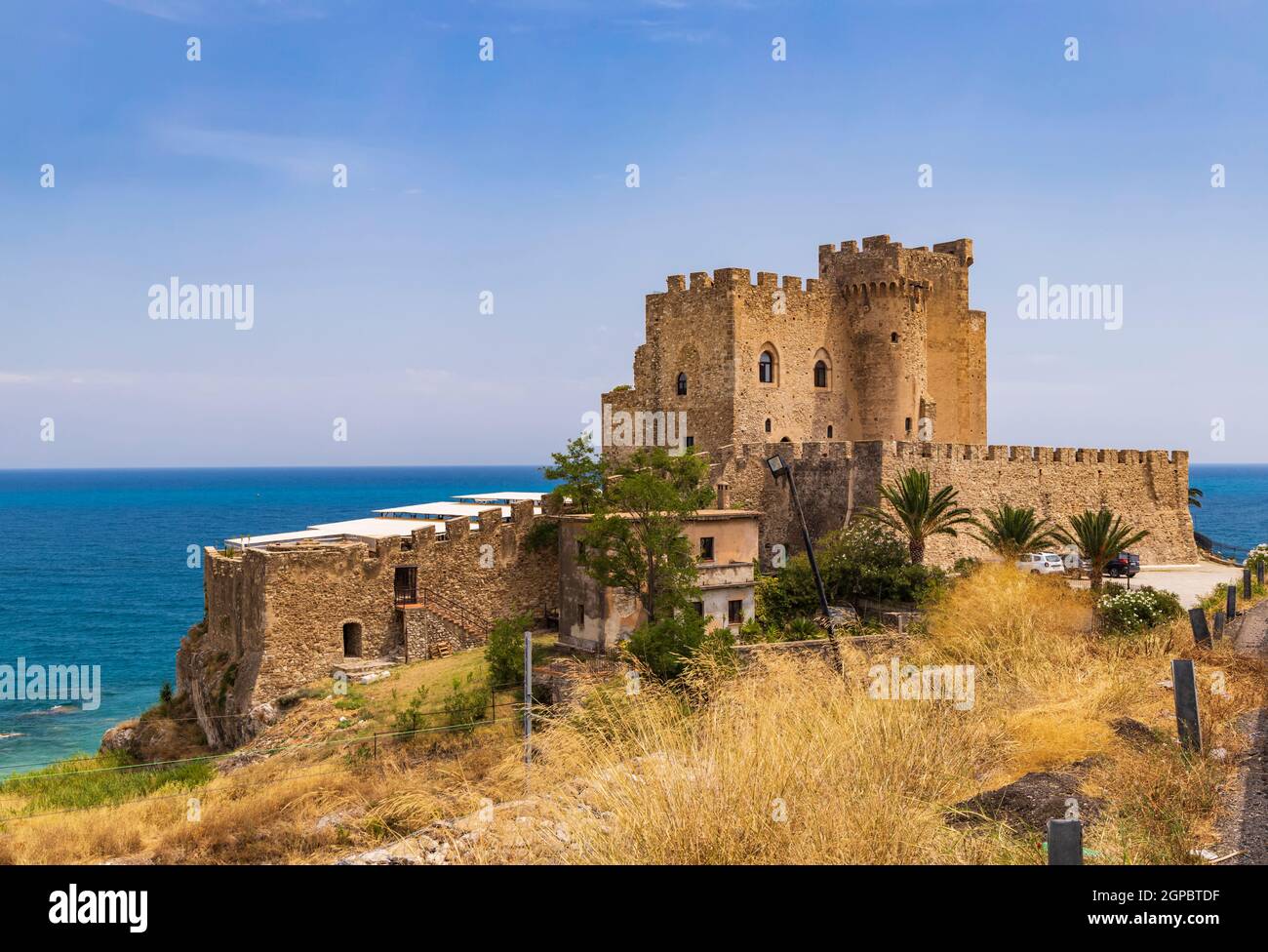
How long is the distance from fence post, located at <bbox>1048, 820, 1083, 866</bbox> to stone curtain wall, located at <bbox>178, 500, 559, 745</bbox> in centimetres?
2105

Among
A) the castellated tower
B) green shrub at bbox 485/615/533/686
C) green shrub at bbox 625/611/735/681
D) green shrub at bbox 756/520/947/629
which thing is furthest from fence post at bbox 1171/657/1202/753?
the castellated tower

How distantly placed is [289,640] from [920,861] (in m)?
19.5

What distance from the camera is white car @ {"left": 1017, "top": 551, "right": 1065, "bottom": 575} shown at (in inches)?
1204

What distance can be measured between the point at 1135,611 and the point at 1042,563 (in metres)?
8.97

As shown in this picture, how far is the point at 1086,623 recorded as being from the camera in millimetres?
22656

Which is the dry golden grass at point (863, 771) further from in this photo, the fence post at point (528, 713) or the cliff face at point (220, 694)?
the cliff face at point (220, 694)

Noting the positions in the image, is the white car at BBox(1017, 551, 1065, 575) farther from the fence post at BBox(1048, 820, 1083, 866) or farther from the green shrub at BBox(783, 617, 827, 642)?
the fence post at BBox(1048, 820, 1083, 866)

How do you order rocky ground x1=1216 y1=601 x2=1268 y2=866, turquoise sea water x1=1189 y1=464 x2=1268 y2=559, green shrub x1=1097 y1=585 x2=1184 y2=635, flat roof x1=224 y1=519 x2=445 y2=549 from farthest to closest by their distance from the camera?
turquoise sea water x1=1189 y1=464 x2=1268 y2=559 < flat roof x1=224 y1=519 x2=445 y2=549 < green shrub x1=1097 y1=585 x2=1184 y2=635 < rocky ground x1=1216 y1=601 x2=1268 y2=866

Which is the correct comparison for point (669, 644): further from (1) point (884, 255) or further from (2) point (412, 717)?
(1) point (884, 255)

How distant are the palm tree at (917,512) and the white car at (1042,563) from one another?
2724 millimetres

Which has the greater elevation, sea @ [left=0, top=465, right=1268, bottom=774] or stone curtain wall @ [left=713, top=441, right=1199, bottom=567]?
stone curtain wall @ [left=713, top=441, right=1199, bottom=567]

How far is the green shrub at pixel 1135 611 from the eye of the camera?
72.4 feet

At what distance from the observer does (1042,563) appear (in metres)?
31.3
